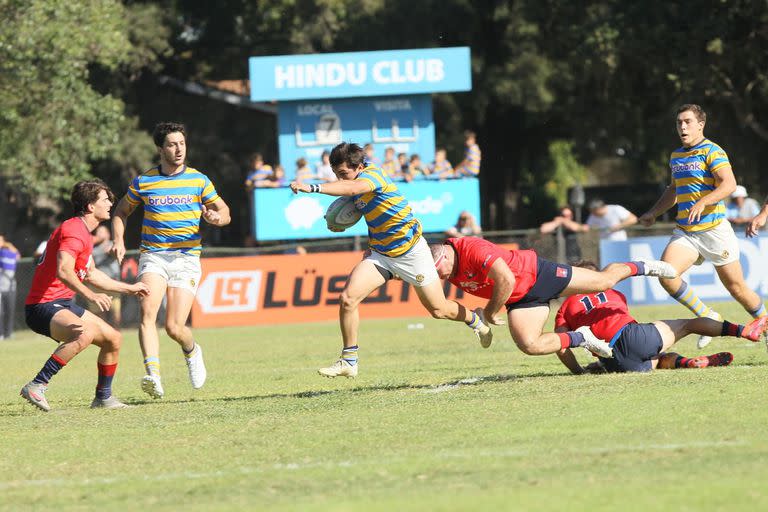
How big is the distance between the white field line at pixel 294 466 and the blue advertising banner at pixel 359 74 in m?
18.9

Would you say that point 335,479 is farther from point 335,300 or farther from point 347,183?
point 335,300

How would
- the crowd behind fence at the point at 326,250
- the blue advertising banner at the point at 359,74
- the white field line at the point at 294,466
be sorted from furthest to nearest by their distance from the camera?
the blue advertising banner at the point at 359,74
the crowd behind fence at the point at 326,250
the white field line at the point at 294,466

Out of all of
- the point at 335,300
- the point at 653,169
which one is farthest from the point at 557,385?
the point at 653,169

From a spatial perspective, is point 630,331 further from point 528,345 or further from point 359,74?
point 359,74

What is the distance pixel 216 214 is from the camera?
420 inches

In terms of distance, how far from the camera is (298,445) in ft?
25.6

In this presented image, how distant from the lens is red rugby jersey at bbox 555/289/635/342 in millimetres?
10141

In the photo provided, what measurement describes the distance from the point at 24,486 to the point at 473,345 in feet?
30.2

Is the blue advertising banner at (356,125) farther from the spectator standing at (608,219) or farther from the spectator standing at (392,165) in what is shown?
the spectator standing at (608,219)

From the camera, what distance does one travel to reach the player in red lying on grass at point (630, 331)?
398 inches

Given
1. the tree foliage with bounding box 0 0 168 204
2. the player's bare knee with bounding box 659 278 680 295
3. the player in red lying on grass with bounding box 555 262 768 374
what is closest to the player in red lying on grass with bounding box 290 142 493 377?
the player in red lying on grass with bounding box 555 262 768 374

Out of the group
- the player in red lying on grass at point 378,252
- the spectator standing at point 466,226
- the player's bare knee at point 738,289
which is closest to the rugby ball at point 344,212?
the player in red lying on grass at point 378,252

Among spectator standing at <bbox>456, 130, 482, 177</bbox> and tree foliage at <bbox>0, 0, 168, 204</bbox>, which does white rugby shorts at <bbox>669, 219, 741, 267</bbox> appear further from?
tree foliage at <bbox>0, 0, 168, 204</bbox>

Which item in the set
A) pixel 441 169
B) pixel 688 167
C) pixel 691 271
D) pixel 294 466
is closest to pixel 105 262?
pixel 441 169
